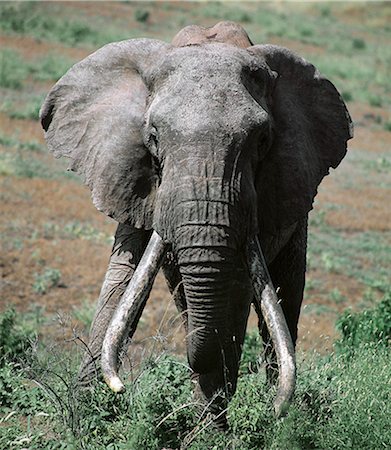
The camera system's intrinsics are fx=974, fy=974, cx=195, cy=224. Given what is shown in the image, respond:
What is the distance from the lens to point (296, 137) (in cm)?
525

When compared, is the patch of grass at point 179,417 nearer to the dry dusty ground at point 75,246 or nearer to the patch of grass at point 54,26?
the dry dusty ground at point 75,246

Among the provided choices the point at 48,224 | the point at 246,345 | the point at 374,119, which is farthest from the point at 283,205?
the point at 374,119

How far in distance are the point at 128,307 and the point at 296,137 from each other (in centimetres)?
145

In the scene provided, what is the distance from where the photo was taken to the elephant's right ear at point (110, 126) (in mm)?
4965

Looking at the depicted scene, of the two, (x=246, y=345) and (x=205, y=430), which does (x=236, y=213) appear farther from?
(x=246, y=345)

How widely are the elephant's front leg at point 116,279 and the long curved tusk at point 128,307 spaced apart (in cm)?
63

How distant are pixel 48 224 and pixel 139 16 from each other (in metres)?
18.5

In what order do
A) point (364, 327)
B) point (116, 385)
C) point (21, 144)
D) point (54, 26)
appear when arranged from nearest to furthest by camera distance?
point (116, 385) → point (364, 327) → point (21, 144) → point (54, 26)

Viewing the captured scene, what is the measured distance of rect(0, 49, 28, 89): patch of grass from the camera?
788 inches

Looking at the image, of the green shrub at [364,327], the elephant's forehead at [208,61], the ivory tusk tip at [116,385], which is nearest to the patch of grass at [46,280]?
the green shrub at [364,327]

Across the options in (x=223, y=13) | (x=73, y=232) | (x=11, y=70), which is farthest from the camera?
(x=223, y=13)

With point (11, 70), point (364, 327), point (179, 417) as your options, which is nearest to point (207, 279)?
point (179, 417)

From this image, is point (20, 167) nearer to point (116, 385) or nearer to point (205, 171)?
point (205, 171)

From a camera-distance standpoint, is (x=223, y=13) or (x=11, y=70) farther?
(x=223, y=13)
